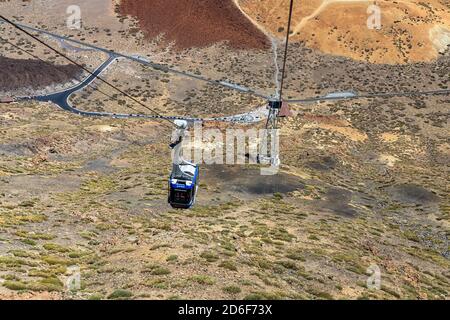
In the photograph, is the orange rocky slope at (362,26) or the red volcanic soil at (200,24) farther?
the red volcanic soil at (200,24)

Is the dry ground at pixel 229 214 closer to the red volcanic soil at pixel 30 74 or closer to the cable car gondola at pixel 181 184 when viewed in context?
the cable car gondola at pixel 181 184

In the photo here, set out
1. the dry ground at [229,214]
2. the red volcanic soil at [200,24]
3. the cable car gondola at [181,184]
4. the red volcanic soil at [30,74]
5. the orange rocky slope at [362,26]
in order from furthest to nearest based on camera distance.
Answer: the red volcanic soil at [200,24], the orange rocky slope at [362,26], the red volcanic soil at [30,74], the cable car gondola at [181,184], the dry ground at [229,214]

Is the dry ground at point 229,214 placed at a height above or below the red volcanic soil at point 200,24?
below

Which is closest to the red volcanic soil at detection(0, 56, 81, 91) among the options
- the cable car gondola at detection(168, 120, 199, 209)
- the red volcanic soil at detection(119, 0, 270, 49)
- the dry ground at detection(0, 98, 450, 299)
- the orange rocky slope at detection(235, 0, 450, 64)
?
the dry ground at detection(0, 98, 450, 299)

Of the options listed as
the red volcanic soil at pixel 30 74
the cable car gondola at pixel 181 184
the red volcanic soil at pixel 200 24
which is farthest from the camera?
the red volcanic soil at pixel 200 24

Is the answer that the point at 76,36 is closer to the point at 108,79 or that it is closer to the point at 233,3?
the point at 108,79

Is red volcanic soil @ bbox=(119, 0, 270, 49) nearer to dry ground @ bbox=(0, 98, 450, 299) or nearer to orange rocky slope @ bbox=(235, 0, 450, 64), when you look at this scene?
orange rocky slope @ bbox=(235, 0, 450, 64)

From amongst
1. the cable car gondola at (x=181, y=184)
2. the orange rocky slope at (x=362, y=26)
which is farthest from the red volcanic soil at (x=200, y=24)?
the cable car gondola at (x=181, y=184)
